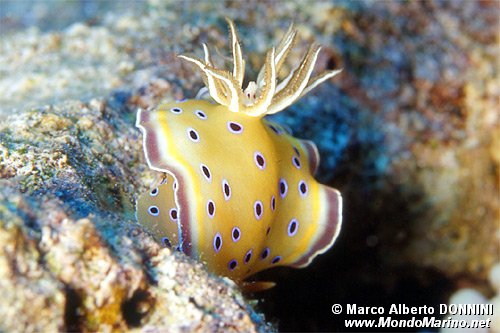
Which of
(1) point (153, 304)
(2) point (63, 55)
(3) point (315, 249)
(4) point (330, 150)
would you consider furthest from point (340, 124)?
(1) point (153, 304)

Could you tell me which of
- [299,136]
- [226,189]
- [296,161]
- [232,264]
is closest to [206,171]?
[226,189]

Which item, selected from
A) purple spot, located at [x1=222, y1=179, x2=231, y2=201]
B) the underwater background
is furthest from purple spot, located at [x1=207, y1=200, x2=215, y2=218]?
the underwater background

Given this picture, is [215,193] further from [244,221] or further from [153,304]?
[153,304]

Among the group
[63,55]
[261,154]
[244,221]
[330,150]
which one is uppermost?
[63,55]

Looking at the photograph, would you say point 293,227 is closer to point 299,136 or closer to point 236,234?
point 236,234

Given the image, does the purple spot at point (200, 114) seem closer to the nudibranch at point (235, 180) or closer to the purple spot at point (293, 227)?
the nudibranch at point (235, 180)

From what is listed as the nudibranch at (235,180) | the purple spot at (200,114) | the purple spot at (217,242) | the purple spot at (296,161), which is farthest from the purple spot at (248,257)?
the purple spot at (200,114)
